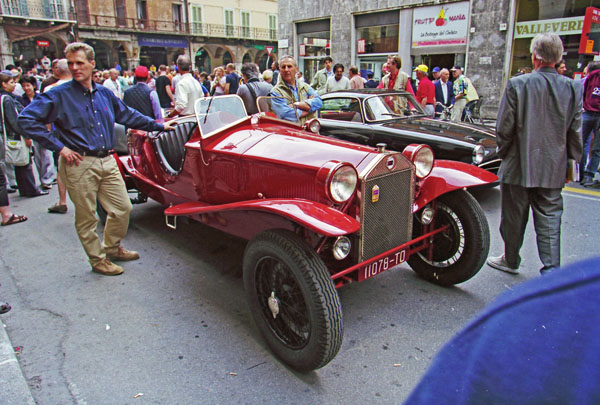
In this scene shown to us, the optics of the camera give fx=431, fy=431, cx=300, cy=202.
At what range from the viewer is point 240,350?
2.92 m

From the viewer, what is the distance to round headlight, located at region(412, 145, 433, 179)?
10.9 ft

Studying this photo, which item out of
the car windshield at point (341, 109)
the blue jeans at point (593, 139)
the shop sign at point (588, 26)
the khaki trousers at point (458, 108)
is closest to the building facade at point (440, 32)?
the shop sign at point (588, 26)

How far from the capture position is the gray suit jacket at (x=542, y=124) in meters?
3.27

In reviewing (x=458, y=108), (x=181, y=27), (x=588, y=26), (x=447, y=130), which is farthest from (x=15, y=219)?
(x=181, y=27)

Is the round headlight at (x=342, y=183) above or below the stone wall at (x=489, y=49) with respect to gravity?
below

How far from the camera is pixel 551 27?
12.6 meters

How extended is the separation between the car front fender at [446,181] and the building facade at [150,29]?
31.9m

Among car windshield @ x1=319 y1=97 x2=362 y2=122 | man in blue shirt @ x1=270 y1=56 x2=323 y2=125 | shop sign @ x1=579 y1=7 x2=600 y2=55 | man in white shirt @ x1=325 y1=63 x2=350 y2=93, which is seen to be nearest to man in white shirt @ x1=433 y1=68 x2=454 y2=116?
man in white shirt @ x1=325 y1=63 x2=350 y2=93

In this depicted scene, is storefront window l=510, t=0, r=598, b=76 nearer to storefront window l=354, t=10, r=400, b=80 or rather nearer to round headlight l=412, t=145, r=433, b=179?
storefront window l=354, t=10, r=400, b=80

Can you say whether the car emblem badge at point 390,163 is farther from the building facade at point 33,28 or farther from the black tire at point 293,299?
the building facade at point 33,28

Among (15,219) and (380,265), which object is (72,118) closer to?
(15,219)

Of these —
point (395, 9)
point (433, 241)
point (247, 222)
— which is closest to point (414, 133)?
point (433, 241)

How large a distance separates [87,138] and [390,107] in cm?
458

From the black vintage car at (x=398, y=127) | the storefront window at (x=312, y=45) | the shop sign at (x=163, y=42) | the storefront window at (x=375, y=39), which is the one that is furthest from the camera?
the shop sign at (x=163, y=42)
